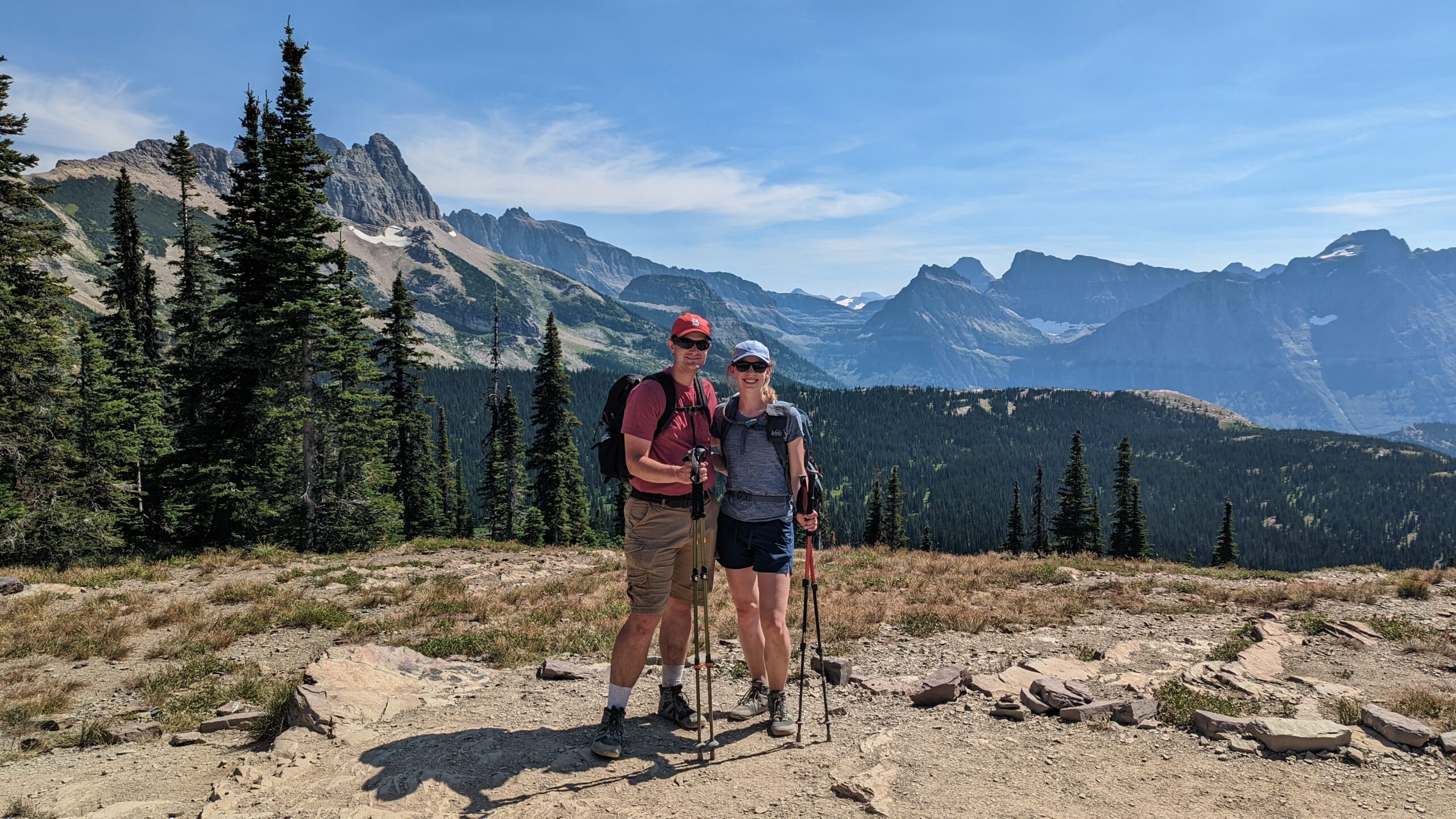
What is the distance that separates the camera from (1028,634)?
11.0 m

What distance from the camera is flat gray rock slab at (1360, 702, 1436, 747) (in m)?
6.11

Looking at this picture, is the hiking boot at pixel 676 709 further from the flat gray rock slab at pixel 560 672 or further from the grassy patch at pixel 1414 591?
the grassy patch at pixel 1414 591

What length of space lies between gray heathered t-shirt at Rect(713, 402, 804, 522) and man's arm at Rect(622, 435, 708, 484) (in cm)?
48

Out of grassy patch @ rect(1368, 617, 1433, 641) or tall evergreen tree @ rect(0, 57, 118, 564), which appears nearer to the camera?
grassy patch @ rect(1368, 617, 1433, 641)

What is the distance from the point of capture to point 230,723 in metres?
6.77

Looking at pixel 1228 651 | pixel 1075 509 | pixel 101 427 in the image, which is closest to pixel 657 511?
pixel 1228 651

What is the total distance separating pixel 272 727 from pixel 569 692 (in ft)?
9.84

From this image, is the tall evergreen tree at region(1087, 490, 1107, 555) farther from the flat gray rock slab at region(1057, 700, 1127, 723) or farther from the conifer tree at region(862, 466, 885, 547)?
the flat gray rock slab at region(1057, 700, 1127, 723)

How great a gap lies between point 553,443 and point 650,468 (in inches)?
1442

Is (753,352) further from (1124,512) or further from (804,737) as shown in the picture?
(1124,512)

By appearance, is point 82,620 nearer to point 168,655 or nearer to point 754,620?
point 168,655

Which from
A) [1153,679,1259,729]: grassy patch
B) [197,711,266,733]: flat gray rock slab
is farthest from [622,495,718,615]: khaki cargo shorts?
[1153,679,1259,729]: grassy patch

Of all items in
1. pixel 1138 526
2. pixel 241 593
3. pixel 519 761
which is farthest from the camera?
pixel 1138 526

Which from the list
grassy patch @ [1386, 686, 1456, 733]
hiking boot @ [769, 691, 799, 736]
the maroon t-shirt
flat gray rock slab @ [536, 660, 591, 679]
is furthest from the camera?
flat gray rock slab @ [536, 660, 591, 679]
